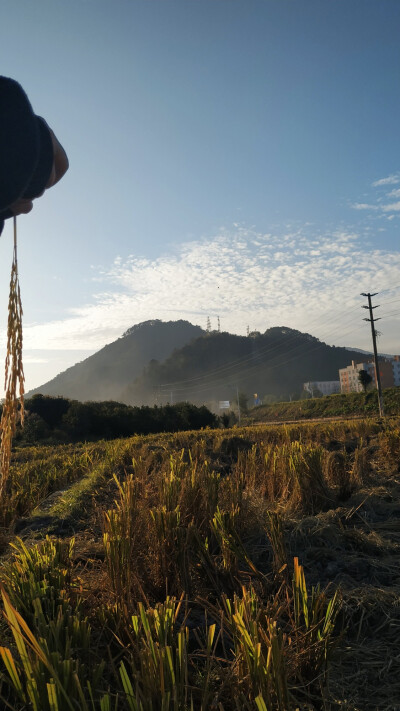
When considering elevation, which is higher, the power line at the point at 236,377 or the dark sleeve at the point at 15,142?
the power line at the point at 236,377

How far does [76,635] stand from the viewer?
5.47 feet

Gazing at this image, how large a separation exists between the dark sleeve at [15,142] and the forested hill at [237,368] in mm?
149887

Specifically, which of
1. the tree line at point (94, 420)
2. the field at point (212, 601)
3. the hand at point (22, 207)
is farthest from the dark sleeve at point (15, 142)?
the tree line at point (94, 420)

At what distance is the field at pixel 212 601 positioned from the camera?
142 cm

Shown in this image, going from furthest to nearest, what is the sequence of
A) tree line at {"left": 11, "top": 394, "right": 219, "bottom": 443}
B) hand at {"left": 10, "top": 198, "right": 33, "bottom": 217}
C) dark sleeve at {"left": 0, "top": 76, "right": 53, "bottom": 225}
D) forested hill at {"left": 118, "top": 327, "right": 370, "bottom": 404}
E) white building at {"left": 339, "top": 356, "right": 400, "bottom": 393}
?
1. forested hill at {"left": 118, "top": 327, "right": 370, "bottom": 404}
2. white building at {"left": 339, "top": 356, "right": 400, "bottom": 393}
3. tree line at {"left": 11, "top": 394, "right": 219, "bottom": 443}
4. hand at {"left": 10, "top": 198, "right": 33, "bottom": 217}
5. dark sleeve at {"left": 0, "top": 76, "right": 53, "bottom": 225}

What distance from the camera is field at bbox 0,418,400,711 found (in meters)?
1.42

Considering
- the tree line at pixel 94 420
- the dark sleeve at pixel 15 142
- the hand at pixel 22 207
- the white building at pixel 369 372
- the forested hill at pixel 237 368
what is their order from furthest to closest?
the forested hill at pixel 237 368 < the white building at pixel 369 372 < the tree line at pixel 94 420 < the hand at pixel 22 207 < the dark sleeve at pixel 15 142

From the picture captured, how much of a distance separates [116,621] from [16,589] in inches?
18.4

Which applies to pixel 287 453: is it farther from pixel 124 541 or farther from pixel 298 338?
pixel 298 338

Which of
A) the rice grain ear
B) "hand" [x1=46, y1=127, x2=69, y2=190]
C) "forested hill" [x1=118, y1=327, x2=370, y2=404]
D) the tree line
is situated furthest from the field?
"forested hill" [x1=118, y1=327, x2=370, y2=404]

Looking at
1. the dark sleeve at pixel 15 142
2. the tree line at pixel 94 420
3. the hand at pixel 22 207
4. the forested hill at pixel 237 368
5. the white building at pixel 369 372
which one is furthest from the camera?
the forested hill at pixel 237 368

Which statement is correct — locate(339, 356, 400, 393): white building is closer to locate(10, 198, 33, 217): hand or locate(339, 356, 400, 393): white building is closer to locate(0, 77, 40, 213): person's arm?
locate(10, 198, 33, 217): hand

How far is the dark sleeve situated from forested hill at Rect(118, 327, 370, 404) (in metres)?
150

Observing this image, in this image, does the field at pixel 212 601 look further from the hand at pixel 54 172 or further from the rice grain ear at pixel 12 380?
the hand at pixel 54 172
